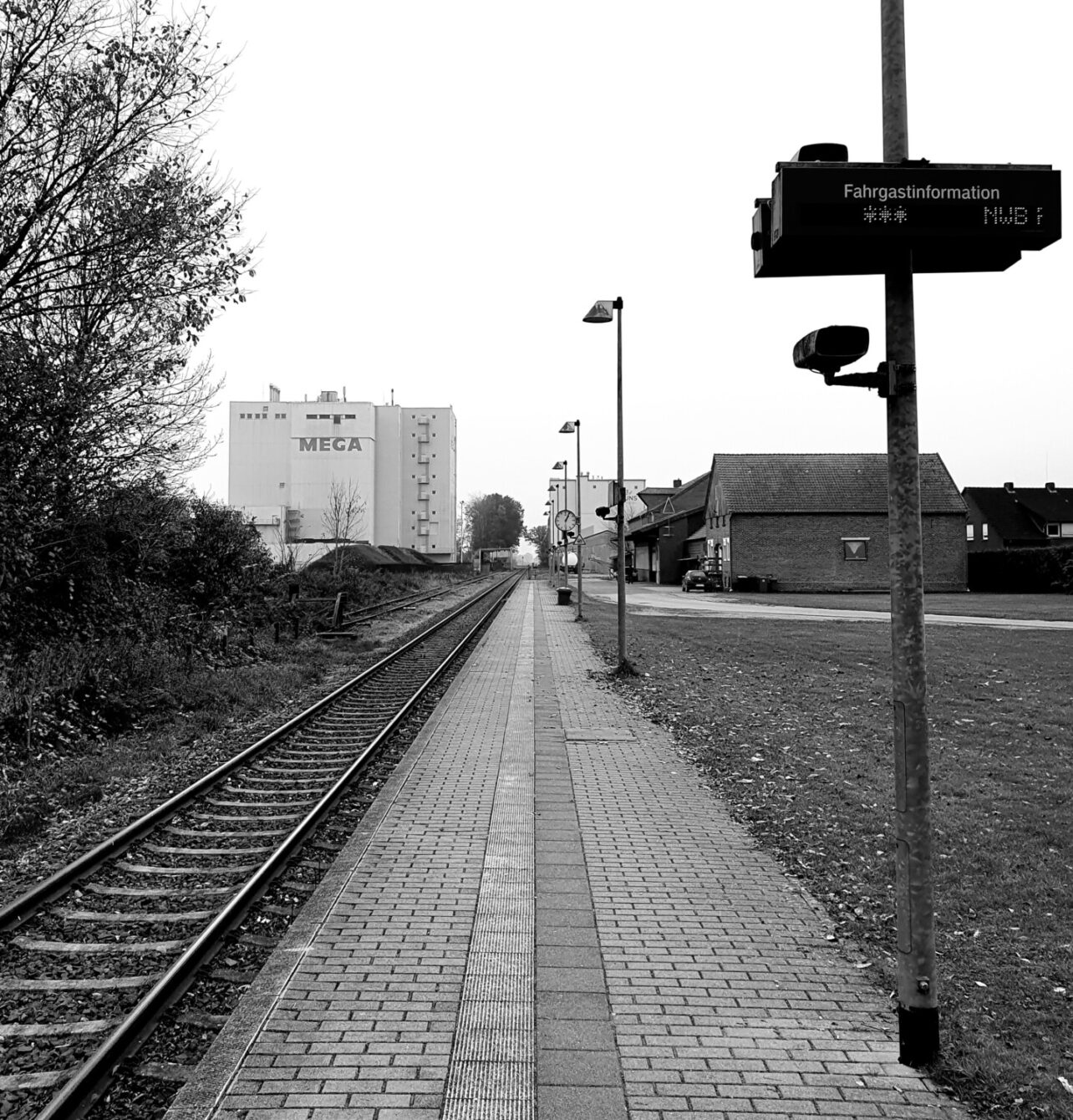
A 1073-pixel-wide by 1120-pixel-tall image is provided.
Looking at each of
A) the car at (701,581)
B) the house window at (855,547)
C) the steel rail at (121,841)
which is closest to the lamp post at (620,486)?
the steel rail at (121,841)

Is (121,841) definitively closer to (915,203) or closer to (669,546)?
(915,203)

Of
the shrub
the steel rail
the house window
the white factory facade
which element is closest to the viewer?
the steel rail

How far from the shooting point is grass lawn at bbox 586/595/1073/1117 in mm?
3984

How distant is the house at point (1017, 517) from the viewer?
74.3 m

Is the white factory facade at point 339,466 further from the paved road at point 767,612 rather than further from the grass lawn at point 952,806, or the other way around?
the grass lawn at point 952,806

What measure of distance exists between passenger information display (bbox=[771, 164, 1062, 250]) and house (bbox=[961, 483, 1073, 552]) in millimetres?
76605

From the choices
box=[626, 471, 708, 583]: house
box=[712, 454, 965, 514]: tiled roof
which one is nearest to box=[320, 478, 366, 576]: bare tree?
box=[626, 471, 708, 583]: house

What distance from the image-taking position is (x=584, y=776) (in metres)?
8.91

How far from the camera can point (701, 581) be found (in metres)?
52.0

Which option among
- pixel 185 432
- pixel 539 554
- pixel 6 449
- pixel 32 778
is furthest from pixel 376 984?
pixel 539 554

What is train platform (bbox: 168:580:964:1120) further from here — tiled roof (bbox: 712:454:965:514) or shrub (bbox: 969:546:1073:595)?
tiled roof (bbox: 712:454:965:514)

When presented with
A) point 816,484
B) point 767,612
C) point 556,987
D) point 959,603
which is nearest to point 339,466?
point 816,484

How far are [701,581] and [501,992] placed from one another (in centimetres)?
4865

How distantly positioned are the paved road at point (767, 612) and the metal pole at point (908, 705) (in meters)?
23.9
